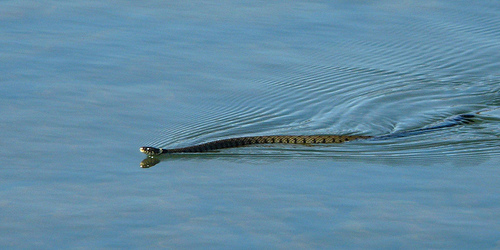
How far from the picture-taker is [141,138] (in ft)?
37.1

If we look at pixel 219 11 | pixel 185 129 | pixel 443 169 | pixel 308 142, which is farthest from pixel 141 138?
pixel 219 11

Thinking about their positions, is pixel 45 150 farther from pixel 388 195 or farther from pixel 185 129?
pixel 388 195

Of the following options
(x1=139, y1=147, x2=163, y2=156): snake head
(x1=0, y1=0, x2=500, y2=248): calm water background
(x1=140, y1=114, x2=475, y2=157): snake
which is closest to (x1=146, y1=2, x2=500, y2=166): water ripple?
(x1=0, y1=0, x2=500, y2=248): calm water background

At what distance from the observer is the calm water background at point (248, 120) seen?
845cm

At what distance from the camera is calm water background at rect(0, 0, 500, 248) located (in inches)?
333

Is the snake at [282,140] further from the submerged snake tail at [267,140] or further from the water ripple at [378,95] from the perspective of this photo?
the water ripple at [378,95]

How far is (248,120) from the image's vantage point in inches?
480

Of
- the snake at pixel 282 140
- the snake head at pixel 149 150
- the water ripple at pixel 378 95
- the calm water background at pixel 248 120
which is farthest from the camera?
the water ripple at pixel 378 95

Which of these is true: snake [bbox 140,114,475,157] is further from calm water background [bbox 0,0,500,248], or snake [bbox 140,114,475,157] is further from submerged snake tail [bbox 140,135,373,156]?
calm water background [bbox 0,0,500,248]

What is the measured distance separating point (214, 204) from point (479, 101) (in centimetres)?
611

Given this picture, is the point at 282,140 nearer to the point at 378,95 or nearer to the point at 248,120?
the point at 248,120

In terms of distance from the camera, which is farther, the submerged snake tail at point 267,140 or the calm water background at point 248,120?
the submerged snake tail at point 267,140

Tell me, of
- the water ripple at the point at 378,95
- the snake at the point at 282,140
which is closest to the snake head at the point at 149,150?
the snake at the point at 282,140

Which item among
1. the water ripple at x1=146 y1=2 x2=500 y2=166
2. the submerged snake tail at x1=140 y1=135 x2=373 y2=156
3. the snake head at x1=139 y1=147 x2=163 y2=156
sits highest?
the water ripple at x1=146 y1=2 x2=500 y2=166
